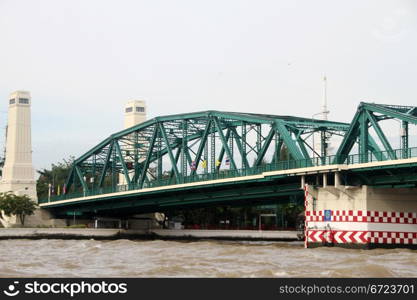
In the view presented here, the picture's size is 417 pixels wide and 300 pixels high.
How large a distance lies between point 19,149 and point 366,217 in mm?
90844

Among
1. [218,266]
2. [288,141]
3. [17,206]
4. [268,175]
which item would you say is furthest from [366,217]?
[17,206]

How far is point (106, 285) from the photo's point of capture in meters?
28.5

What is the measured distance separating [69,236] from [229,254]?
197 feet

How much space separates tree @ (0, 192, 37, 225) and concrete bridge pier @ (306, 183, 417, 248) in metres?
77.0

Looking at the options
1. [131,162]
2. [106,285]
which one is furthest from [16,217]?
[106,285]

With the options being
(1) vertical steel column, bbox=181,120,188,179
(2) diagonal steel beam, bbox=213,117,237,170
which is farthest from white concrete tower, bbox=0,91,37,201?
(2) diagonal steel beam, bbox=213,117,237,170

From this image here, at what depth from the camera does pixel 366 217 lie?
70.0 m

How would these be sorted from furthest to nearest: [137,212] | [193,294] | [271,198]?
1. [137,212]
2. [271,198]
3. [193,294]

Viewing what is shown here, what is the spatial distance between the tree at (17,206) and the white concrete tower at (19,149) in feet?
19.2

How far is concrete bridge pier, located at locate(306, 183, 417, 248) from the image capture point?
70312 millimetres

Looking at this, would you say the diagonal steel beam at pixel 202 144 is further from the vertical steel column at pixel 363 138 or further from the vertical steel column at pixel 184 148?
the vertical steel column at pixel 363 138

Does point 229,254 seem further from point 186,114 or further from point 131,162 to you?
point 131,162

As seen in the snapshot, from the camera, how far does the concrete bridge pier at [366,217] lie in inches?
2768

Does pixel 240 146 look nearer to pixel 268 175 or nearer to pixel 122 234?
→ pixel 268 175
